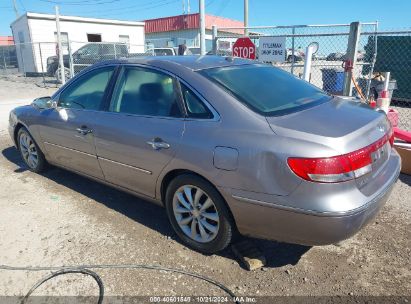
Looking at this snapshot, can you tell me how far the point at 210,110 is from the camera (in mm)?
2855

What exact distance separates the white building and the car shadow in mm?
14913

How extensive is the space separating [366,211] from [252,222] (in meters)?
0.79

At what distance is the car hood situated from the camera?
7.85 feet

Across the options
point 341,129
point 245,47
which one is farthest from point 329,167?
point 245,47

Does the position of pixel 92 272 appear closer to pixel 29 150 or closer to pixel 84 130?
pixel 84 130

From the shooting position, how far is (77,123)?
12.8 ft

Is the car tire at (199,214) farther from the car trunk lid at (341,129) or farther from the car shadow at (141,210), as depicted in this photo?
the car trunk lid at (341,129)

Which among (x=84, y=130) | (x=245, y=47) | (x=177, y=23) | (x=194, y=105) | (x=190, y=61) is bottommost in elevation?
(x=84, y=130)

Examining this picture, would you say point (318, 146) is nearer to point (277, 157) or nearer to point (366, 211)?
point (277, 157)

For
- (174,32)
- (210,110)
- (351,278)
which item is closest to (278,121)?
(210,110)

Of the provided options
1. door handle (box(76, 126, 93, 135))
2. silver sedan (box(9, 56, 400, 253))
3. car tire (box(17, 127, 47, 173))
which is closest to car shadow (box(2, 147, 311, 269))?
car tire (box(17, 127, 47, 173))

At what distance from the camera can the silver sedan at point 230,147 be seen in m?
2.39

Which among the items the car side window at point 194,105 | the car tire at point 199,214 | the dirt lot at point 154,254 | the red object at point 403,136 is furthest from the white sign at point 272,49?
the car tire at point 199,214

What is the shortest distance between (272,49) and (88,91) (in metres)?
4.40
